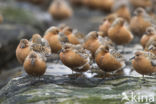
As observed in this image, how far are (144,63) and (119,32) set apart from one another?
374cm

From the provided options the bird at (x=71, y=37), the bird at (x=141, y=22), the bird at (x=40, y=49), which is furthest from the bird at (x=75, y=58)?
the bird at (x=141, y=22)

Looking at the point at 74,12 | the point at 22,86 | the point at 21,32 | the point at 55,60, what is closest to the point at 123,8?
the point at 21,32

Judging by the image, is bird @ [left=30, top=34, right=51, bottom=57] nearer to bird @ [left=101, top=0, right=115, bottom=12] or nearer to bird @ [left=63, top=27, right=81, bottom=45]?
bird @ [left=63, top=27, right=81, bottom=45]

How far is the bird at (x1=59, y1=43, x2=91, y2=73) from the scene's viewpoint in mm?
10328

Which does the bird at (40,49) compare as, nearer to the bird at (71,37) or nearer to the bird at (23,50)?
the bird at (23,50)

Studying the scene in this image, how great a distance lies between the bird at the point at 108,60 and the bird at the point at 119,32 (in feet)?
9.02

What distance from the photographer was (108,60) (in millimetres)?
10625

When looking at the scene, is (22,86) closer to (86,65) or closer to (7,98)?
(7,98)

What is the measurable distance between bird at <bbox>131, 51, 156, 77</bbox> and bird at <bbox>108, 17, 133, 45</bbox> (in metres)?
3.46

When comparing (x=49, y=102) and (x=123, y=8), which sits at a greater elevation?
(x=123, y=8)

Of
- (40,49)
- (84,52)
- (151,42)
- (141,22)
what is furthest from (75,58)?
(141,22)

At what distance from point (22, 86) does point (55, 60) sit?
3.68 m

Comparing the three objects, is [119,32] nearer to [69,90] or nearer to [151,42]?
[151,42]

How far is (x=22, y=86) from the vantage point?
31.9 feet
